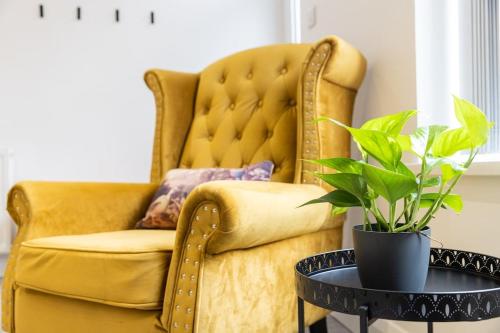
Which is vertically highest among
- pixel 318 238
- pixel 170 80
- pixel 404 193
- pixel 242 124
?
pixel 170 80

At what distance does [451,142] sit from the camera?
750mm

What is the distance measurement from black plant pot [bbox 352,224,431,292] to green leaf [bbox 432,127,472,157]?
Result: 13 cm

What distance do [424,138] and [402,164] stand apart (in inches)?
2.7

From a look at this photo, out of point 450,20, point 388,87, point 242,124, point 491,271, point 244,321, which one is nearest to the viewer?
point 491,271

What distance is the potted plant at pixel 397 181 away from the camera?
28.8 inches

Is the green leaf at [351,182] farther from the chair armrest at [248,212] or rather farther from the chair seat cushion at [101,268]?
the chair seat cushion at [101,268]

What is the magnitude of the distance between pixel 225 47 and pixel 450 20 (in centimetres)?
166

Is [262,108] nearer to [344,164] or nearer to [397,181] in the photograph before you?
[344,164]

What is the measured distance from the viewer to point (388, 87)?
164 cm

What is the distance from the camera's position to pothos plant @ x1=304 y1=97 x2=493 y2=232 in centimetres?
73

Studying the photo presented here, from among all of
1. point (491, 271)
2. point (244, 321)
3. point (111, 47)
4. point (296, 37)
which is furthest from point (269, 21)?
point (491, 271)

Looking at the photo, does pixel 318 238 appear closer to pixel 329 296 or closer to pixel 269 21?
pixel 329 296

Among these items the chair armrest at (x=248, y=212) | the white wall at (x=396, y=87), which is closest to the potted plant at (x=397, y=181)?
the chair armrest at (x=248, y=212)

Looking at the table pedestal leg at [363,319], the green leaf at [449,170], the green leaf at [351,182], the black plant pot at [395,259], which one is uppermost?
the green leaf at [449,170]
